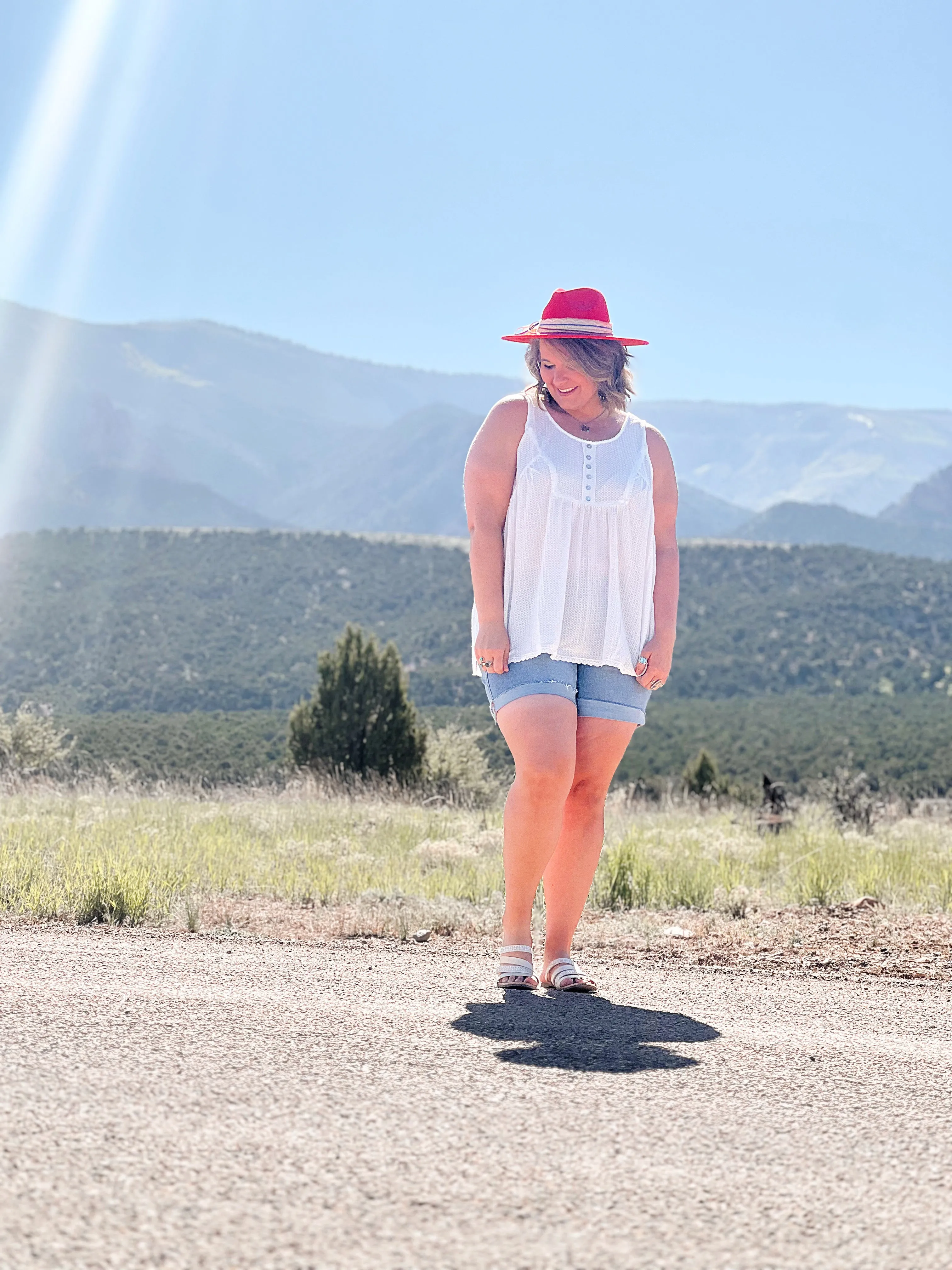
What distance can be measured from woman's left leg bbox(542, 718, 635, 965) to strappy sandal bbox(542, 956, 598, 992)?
5 centimetres

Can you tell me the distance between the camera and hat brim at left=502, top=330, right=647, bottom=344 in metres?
3.85

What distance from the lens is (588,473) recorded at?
3.79 meters

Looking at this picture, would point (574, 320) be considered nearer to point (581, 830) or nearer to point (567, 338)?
point (567, 338)

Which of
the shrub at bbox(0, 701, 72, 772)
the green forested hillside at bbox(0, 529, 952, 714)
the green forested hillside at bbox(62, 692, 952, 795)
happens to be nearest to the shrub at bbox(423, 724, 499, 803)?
the green forested hillside at bbox(62, 692, 952, 795)

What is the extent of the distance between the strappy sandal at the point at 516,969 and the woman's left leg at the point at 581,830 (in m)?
0.10

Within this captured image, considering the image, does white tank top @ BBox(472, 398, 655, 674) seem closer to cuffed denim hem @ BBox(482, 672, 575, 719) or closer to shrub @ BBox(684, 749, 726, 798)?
cuffed denim hem @ BBox(482, 672, 575, 719)

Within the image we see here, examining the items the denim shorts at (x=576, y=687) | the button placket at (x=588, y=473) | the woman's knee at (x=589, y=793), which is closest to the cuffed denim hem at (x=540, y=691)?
the denim shorts at (x=576, y=687)

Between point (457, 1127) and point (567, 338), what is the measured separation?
7.96 feet

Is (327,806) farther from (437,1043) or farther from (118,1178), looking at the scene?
(118,1178)

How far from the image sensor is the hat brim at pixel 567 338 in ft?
12.6

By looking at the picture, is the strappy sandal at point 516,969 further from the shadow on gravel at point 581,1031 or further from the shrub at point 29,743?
the shrub at point 29,743

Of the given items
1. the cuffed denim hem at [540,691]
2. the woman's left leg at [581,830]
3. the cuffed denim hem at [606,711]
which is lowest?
the woman's left leg at [581,830]

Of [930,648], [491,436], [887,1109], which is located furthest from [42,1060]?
[930,648]

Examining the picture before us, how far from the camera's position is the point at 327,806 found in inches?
387
